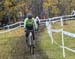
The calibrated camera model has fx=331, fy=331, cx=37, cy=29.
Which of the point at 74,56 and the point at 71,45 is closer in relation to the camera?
the point at 74,56

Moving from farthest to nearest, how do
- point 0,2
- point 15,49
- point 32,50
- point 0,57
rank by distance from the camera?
point 0,2, point 15,49, point 32,50, point 0,57

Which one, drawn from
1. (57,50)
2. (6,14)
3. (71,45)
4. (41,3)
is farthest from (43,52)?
(41,3)

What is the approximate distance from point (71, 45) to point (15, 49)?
2.79 meters

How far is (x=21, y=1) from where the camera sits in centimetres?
6034

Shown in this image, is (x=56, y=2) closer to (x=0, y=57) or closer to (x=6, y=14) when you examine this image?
(x=6, y=14)

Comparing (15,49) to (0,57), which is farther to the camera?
(15,49)

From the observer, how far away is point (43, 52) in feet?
47.8

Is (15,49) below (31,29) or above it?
below

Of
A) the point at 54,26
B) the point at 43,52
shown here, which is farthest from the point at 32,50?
the point at 54,26

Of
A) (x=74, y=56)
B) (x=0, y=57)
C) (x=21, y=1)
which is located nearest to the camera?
(x=74, y=56)

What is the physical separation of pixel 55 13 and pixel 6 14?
14.7 meters

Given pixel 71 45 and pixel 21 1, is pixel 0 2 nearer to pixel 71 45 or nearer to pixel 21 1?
pixel 21 1

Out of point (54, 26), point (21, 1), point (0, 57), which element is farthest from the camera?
point (21, 1)

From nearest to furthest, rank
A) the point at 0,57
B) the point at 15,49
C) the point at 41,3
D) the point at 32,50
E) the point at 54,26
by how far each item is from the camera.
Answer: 1. the point at 0,57
2. the point at 32,50
3. the point at 15,49
4. the point at 54,26
5. the point at 41,3
